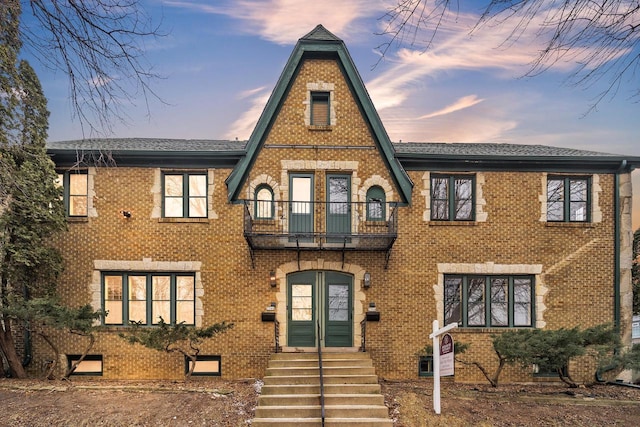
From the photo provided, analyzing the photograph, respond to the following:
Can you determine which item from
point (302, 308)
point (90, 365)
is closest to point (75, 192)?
point (90, 365)

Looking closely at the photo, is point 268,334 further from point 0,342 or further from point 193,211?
point 0,342

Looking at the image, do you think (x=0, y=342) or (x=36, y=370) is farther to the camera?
(x=36, y=370)

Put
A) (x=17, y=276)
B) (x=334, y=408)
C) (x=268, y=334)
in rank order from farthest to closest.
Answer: (x=268, y=334) → (x=17, y=276) → (x=334, y=408)

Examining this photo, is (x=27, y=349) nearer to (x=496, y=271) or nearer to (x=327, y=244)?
(x=327, y=244)

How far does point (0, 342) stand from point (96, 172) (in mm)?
5371

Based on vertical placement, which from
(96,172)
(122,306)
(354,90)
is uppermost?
(354,90)

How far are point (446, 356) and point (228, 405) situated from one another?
4.98 meters

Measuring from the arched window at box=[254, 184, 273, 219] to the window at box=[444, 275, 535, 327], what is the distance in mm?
5842

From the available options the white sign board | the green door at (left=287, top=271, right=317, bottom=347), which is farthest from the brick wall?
the white sign board

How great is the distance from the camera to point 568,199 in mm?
12141

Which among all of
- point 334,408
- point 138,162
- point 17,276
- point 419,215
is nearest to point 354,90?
point 419,215

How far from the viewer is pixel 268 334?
11.5 m

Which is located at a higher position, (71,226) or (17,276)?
(71,226)

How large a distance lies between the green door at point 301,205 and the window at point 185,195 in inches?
106
